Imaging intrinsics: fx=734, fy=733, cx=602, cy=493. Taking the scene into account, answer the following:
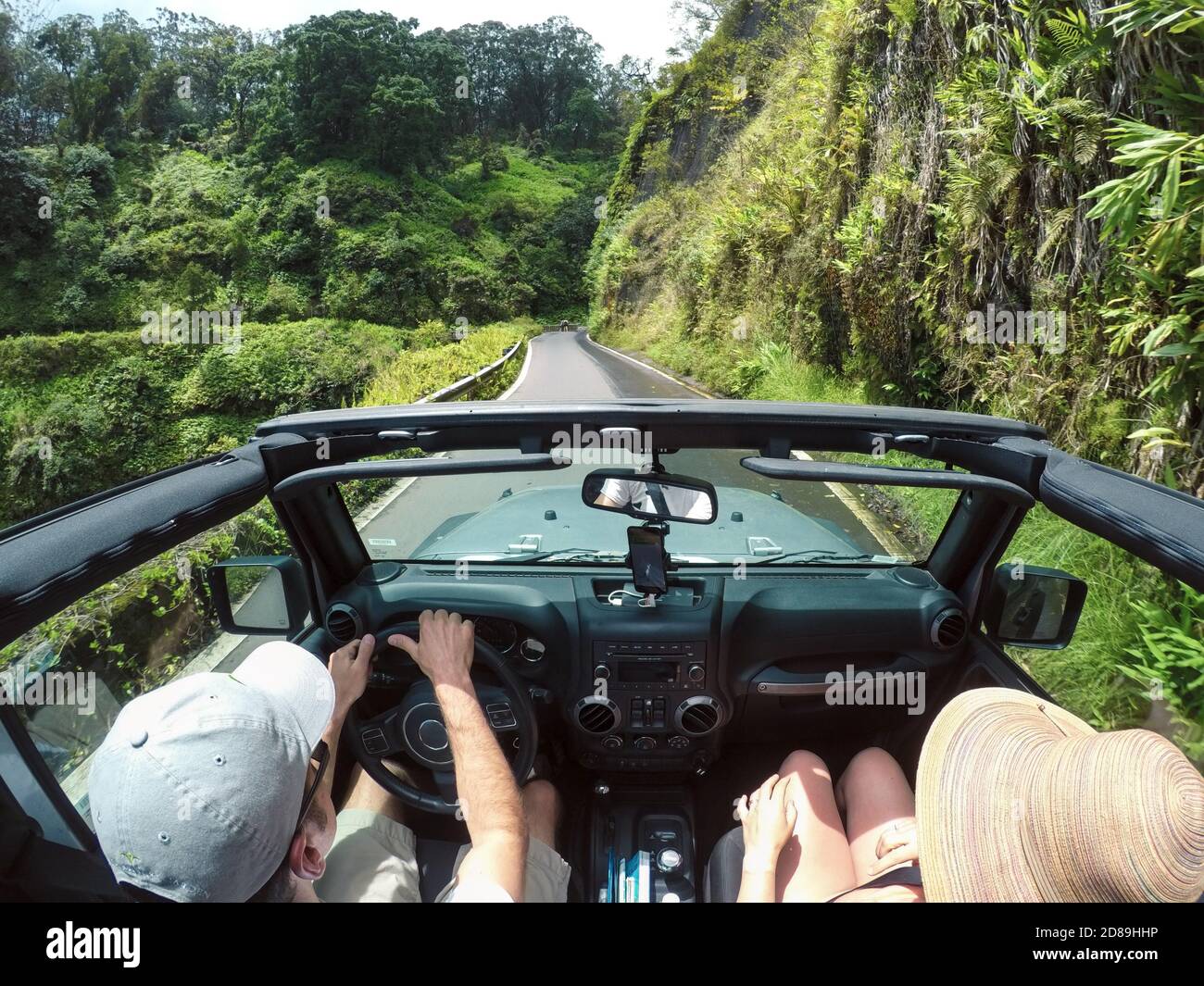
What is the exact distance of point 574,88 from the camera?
110m

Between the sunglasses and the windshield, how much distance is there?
0.93m

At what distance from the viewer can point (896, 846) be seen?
2.11 m

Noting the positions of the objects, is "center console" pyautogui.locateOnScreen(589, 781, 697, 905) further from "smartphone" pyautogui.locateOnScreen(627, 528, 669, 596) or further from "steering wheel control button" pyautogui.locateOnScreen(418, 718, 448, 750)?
Result: "smartphone" pyautogui.locateOnScreen(627, 528, 669, 596)

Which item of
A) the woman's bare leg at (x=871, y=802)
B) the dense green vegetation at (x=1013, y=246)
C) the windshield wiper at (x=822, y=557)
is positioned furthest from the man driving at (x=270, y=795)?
the dense green vegetation at (x=1013, y=246)

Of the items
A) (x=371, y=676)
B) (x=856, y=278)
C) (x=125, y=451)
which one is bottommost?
(x=125, y=451)

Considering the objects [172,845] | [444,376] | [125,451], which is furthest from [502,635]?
[125,451]

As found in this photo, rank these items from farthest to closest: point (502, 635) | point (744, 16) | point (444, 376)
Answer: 1. point (744, 16)
2. point (444, 376)
3. point (502, 635)

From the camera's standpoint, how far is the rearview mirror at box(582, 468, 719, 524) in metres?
2.00

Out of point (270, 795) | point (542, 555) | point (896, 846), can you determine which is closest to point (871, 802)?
point (896, 846)

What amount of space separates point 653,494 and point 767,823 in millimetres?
1069

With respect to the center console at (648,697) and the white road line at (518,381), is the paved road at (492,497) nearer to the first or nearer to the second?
the center console at (648,697)

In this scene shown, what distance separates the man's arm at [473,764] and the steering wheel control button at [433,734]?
0.73ft

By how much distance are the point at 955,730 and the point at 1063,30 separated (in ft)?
21.9
